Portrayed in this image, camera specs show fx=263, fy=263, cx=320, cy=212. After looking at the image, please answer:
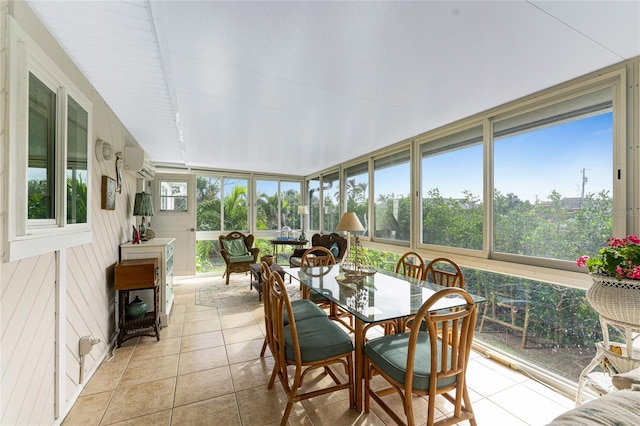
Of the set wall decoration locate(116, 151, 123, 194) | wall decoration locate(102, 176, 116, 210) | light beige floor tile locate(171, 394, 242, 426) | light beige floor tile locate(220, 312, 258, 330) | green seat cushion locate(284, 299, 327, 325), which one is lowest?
light beige floor tile locate(220, 312, 258, 330)

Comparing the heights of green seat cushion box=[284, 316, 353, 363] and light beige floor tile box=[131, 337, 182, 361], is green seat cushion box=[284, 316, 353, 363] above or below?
above

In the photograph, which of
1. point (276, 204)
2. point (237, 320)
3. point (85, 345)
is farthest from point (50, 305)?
point (276, 204)

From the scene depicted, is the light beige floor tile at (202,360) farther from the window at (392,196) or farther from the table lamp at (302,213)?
the table lamp at (302,213)

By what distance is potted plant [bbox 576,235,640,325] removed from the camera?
1393 mm

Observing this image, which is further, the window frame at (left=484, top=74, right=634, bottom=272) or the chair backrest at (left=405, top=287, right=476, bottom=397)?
the window frame at (left=484, top=74, right=634, bottom=272)

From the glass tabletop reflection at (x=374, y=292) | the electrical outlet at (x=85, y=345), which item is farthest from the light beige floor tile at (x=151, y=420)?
the glass tabletop reflection at (x=374, y=292)

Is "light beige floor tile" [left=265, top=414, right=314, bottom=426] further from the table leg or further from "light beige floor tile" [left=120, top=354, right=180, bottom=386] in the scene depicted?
"light beige floor tile" [left=120, top=354, right=180, bottom=386]

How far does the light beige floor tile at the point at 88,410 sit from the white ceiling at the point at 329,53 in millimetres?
2305

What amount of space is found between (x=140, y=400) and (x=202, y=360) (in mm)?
575

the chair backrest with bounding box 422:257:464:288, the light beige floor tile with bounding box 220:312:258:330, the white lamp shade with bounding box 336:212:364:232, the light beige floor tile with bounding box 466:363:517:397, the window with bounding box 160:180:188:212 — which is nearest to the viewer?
the light beige floor tile with bounding box 466:363:517:397

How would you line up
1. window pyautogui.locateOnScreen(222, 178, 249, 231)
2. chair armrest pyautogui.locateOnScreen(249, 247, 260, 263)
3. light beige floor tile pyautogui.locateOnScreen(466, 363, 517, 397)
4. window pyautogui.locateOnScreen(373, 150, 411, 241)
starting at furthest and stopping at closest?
window pyautogui.locateOnScreen(222, 178, 249, 231) → chair armrest pyautogui.locateOnScreen(249, 247, 260, 263) → window pyautogui.locateOnScreen(373, 150, 411, 241) → light beige floor tile pyautogui.locateOnScreen(466, 363, 517, 397)

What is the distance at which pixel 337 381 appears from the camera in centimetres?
194

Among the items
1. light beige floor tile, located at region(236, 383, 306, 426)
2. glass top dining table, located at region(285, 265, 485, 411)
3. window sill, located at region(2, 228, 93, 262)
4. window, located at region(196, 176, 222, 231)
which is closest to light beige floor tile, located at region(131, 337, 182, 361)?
light beige floor tile, located at region(236, 383, 306, 426)

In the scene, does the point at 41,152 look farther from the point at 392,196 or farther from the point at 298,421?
the point at 392,196
